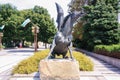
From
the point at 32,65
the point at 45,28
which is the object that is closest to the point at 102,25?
the point at 45,28

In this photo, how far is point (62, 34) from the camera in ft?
32.9

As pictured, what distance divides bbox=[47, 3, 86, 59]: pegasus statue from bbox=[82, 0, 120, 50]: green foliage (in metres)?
19.1

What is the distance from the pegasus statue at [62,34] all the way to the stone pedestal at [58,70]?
532 millimetres

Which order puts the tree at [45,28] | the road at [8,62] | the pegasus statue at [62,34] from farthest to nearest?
the tree at [45,28], the road at [8,62], the pegasus statue at [62,34]

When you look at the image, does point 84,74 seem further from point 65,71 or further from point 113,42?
point 113,42

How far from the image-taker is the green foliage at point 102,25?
2889cm

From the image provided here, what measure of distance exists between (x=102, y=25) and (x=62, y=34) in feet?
64.1

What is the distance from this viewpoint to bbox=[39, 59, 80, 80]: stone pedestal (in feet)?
Result: 31.0

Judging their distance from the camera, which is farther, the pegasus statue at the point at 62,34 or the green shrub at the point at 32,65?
the green shrub at the point at 32,65

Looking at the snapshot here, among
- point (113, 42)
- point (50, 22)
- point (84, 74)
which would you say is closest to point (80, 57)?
point (84, 74)

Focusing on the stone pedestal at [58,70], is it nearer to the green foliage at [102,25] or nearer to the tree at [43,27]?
the green foliage at [102,25]

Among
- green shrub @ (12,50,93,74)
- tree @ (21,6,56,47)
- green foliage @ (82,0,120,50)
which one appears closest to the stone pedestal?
green shrub @ (12,50,93,74)

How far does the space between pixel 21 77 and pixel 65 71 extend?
197 cm

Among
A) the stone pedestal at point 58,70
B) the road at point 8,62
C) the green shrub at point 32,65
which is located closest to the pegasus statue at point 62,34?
the stone pedestal at point 58,70
